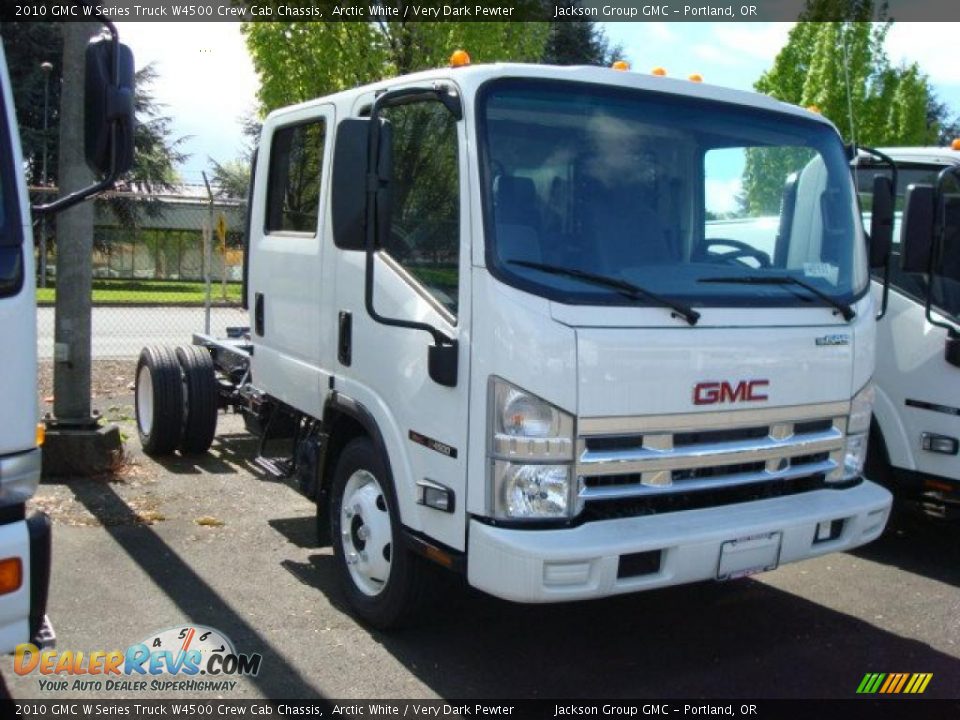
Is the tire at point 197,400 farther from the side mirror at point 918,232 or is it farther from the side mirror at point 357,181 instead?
the side mirror at point 918,232

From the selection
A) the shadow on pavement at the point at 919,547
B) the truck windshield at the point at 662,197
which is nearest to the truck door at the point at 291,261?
the truck windshield at the point at 662,197

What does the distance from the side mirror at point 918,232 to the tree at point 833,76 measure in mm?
747

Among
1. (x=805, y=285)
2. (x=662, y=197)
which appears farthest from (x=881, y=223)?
(x=662, y=197)

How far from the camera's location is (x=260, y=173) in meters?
6.25

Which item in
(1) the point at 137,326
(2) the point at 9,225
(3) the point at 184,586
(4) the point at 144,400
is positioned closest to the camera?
(2) the point at 9,225

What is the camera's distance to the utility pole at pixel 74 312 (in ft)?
23.2

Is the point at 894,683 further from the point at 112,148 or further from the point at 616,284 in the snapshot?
the point at 112,148

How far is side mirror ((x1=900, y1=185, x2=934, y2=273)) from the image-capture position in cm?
513

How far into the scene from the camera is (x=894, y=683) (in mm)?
4453

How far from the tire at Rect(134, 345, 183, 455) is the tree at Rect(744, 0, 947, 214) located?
4.94 metres

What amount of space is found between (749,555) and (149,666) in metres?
2.69

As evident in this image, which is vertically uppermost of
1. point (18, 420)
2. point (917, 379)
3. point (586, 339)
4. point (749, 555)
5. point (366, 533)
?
Result: point (586, 339)

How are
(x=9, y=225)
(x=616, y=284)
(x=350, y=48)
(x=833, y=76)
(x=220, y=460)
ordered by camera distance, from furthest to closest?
(x=350, y=48), (x=833, y=76), (x=220, y=460), (x=616, y=284), (x=9, y=225)

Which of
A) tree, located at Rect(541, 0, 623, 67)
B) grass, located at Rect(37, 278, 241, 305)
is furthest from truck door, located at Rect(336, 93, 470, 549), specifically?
tree, located at Rect(541, 0, 623, 67)
